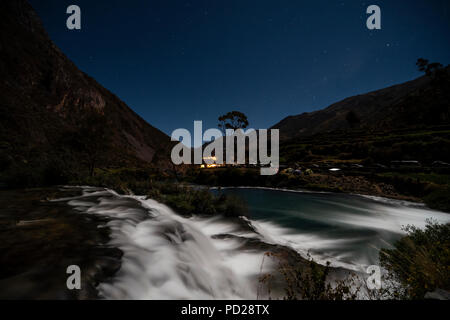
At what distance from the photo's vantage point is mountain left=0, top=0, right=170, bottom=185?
70.7ft

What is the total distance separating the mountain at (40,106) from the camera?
70.7ft

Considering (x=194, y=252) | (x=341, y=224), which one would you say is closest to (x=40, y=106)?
(x=194, y=252)

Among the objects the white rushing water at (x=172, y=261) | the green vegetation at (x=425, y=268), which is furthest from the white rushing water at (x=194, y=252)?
the green vegetation at (x=425, y=268)

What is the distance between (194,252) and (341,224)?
10168mm

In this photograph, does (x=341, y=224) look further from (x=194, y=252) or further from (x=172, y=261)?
(x=172, y=261)

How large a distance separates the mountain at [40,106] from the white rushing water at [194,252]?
13.0 m

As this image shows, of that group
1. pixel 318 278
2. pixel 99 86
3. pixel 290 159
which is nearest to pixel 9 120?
pixel 318 278

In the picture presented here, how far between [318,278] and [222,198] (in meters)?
8.93

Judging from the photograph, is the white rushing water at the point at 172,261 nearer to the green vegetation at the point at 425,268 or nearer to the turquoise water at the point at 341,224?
the turquoise water at the point at 341,224

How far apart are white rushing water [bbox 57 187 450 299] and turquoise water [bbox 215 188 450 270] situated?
0.06 m

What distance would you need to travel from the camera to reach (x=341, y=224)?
1083 centimetres

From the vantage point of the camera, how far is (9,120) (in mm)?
35250

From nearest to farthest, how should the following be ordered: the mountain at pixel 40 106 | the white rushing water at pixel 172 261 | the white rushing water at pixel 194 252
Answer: the white rushing water at pixel 172 261 < the white rushing water at pixel 194 252 < the mountain at pixel 40 106
